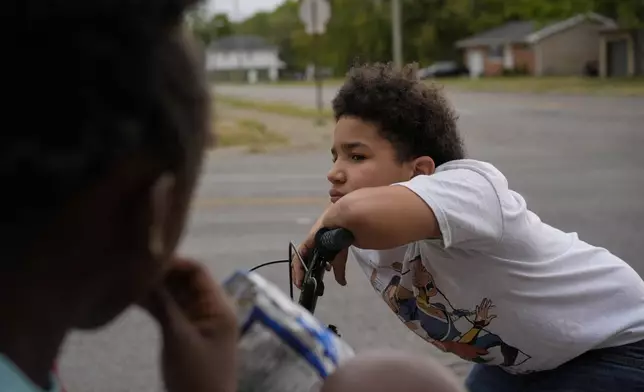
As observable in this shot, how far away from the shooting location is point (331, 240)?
1947 mm

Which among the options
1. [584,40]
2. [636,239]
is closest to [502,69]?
[584,40]

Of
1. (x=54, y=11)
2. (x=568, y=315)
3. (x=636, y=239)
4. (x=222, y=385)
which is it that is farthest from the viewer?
(x=636, y=239)

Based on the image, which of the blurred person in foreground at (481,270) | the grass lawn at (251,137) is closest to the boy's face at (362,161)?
the blurred person in foreground at (481,270)

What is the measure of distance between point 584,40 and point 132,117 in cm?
6749

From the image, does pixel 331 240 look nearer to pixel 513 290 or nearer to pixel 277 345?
pixel 513 290

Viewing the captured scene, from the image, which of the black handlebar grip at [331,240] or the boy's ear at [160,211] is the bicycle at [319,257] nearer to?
the black handlebar grip at [331,240]

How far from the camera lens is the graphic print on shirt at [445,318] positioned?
244 centimetres

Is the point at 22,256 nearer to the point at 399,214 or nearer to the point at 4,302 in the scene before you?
the point at 4,302

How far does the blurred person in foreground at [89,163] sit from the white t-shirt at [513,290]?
137 cm

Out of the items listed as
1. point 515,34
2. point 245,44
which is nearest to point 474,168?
point 515,34

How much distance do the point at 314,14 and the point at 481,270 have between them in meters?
21.9

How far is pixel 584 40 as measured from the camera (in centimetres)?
6512

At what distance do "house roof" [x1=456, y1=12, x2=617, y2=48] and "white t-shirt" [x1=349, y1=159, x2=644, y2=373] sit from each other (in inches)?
2428

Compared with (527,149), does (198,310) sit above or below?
above
